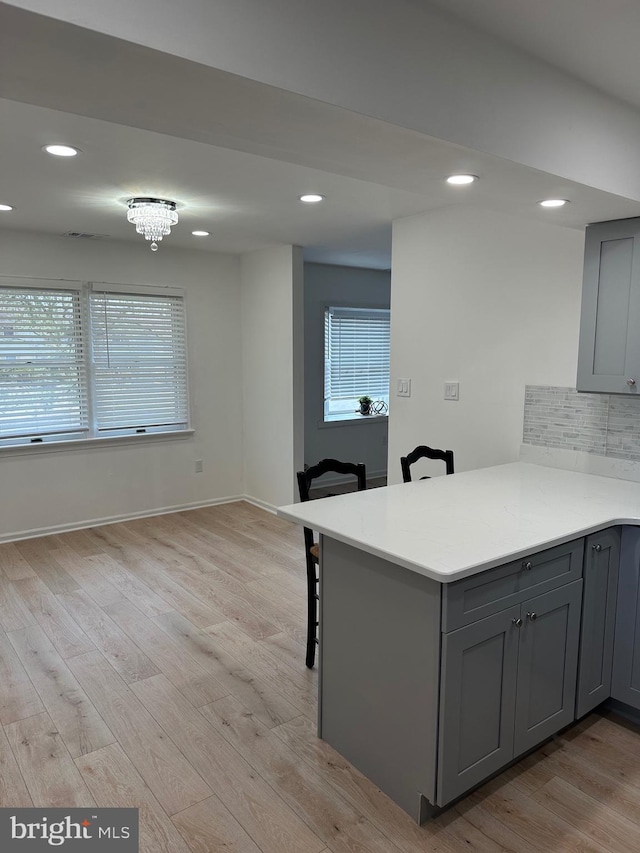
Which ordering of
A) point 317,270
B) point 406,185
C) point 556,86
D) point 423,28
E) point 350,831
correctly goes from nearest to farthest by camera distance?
point 423,28 → point 350,831 → point 556,86 → point 406,185 → point 317,270

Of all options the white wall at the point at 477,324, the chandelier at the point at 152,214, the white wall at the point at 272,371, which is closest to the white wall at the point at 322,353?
the white wall at the point at 272,371

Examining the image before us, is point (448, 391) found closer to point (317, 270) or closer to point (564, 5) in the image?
point (564, 5)

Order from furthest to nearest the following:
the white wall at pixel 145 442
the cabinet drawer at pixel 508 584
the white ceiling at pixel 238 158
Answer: the white wall at pixel 145 442, the cabinet drawer at pixel 508 584, the white ceiling at pixel 238 158

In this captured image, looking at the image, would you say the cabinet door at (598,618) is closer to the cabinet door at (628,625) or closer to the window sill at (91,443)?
the cabinet door at (628,625)

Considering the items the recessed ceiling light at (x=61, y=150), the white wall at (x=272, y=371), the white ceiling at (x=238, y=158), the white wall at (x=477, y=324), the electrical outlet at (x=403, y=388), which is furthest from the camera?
the white wall at (x=272, y=371)

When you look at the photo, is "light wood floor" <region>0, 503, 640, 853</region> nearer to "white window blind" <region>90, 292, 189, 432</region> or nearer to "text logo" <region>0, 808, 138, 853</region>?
"text logo" <region>0, 808, 138, 853</region>

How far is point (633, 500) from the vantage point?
99.0 inches

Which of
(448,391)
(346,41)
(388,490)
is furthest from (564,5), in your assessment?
(448,391)

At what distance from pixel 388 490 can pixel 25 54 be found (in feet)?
6.58

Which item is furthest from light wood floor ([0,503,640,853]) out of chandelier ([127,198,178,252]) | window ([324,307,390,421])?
window ([324,307,390,421])

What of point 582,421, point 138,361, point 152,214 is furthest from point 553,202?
point 138,361

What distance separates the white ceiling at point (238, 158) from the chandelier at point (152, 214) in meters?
0.10

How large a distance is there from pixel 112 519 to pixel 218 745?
326 cm

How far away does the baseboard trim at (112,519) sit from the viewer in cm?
470
